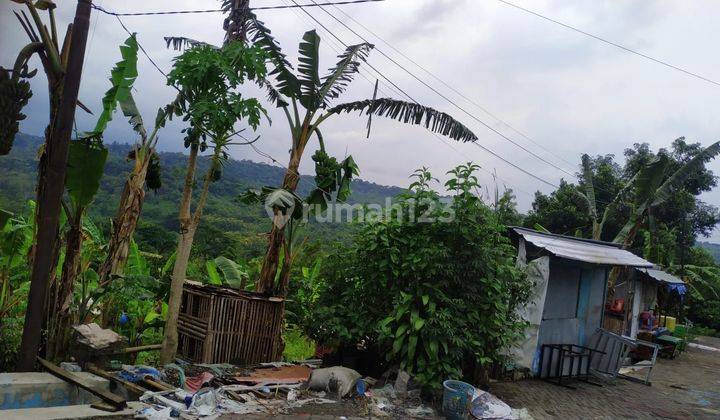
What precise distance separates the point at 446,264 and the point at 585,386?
15.2 feet

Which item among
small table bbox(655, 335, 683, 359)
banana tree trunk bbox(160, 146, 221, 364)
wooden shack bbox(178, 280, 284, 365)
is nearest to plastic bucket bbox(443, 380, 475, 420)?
wooden shack bbox(178, 280, 284, 365)

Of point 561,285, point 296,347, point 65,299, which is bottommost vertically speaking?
point 296,347

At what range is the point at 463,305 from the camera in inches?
291

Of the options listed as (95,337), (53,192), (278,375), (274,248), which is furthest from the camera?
(274,248)

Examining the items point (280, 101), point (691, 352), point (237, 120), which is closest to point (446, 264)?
point (237, 120)

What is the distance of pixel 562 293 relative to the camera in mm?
10375

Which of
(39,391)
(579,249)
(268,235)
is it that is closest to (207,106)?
(268,235)

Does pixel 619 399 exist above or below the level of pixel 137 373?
below

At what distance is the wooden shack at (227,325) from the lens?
24.8 ft

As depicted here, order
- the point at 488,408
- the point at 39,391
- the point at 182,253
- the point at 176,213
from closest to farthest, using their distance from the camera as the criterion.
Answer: the point at 39,391, the point at 488,408, the point at 182,253, the point at 176,213

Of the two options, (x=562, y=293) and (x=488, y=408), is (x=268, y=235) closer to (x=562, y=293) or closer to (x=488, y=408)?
(x=488, y=408)

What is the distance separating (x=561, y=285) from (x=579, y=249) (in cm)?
84

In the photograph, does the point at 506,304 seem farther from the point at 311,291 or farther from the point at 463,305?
the point at 311,291

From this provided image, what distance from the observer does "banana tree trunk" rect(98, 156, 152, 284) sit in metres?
6.75
